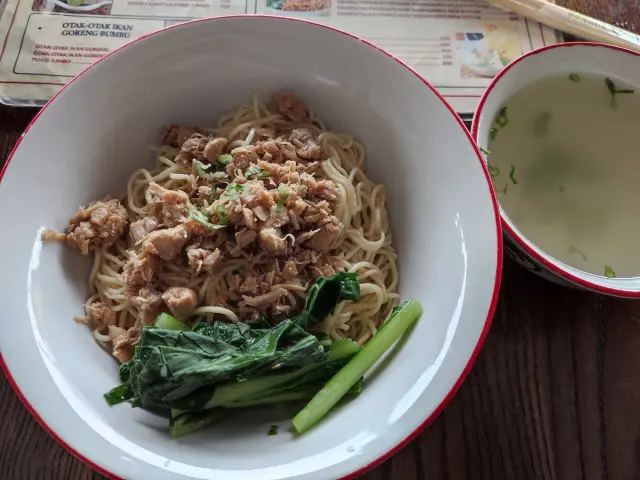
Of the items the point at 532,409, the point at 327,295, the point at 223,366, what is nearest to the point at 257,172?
the point at 327,295

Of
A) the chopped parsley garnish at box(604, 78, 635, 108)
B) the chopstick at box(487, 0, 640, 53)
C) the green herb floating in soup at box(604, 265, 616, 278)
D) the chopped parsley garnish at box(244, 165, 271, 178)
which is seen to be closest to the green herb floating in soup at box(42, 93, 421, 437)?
the chopped parsley garnish at box(244, 165, 271, 178)

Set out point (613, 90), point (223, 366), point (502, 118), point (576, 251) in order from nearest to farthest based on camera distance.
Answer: point (223, 366) → point (576, 251) → point (502, 118) → point (613, 90)

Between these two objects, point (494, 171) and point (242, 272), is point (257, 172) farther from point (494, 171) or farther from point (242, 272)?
point (494, 171)

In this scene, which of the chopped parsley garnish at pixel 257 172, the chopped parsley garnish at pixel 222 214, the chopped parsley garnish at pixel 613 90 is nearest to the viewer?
the chopped parsley garnish at pixel 222 214

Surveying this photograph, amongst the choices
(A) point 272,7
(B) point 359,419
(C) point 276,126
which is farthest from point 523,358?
(A) point 272,7

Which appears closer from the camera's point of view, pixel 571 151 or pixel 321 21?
pixel 571 151

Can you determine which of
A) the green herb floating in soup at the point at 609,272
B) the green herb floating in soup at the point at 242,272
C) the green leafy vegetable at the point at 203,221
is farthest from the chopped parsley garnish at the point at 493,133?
the green leafy vegetable at the point at 203,221

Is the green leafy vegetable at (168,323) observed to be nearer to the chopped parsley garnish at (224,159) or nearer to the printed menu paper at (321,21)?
the chopped parsley garnish at (224,159)
